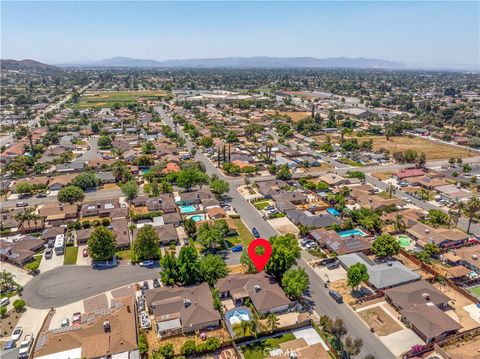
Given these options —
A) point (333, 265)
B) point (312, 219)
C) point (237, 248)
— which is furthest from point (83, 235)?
point (333, 265)

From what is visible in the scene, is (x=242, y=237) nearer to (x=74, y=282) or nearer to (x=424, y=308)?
(x=74, y=282)

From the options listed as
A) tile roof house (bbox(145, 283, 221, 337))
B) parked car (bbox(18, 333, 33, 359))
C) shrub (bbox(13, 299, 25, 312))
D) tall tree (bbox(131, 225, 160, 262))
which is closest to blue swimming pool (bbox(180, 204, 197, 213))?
tall tree (bbox(131, 225, 160, 262))

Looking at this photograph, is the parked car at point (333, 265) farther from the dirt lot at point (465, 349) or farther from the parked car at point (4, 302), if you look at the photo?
the parked car at point (4, 302)

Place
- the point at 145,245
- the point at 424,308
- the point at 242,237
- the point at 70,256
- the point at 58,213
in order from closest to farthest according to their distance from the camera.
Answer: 1. the point at 424,308
2. the point at 145,245
3. the point at 70,256
4. the point at 242,237
5. the point at 58,213

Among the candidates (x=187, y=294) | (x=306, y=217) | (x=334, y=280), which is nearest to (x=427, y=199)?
(x=306, y=217)

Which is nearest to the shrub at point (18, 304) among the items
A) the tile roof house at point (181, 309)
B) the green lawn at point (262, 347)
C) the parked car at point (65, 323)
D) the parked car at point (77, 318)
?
the parked car at point (65, 323)

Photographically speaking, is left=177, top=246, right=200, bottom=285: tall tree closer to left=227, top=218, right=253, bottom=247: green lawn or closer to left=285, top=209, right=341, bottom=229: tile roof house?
left=227, top=218, right=253, bottom=247: green lawn
